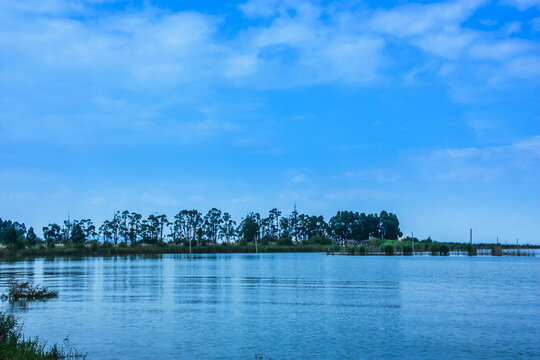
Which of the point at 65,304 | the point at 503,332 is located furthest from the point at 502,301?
the point at 65,304

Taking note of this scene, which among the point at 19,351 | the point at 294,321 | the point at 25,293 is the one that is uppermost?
the point at 19,351

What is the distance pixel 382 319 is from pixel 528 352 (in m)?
8.06

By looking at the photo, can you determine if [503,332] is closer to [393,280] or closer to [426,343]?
[426,343]

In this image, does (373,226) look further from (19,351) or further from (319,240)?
(19,351)

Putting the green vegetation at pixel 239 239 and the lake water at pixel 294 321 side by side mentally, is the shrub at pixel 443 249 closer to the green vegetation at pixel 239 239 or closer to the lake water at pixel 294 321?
the green vegetation at pixel 239 239

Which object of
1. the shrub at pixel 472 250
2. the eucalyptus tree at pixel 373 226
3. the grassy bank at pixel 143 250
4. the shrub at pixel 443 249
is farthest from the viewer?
the eucalyptus tree at pixel 373 226

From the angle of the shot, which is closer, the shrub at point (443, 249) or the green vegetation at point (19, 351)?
the green vegetation at point (19, 351)

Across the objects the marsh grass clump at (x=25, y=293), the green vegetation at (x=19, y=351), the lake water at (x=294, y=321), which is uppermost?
the green vegetation at (x=19, y=351)

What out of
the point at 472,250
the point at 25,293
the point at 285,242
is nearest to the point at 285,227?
the point at 285,242

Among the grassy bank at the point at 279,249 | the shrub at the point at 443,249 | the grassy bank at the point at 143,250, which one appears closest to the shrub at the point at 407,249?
the grassy bank at the point at 279,249

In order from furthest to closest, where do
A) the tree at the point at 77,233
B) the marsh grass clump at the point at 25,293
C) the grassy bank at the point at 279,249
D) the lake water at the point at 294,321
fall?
the tree at the point at 77,233 < the grassy bank at the point at 279,249 < the marsh grass clump at the point at 25,293 < the lake water at the point at 294,321

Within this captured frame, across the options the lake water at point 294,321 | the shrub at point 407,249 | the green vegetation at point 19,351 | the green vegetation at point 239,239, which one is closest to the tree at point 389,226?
the green vegetation at point 239,239

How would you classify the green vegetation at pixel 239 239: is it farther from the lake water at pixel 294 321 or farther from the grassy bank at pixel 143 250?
the lake water at pixel 294 321

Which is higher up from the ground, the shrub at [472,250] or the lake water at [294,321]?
the lake water at [294,321]
